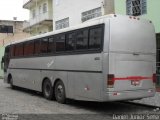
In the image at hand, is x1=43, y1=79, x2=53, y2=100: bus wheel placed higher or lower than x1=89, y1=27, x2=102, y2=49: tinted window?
lower

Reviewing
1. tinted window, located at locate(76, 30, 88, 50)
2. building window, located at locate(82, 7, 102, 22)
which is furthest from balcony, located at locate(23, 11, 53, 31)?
tinted window, located at locate(76, 30, 88, 50)

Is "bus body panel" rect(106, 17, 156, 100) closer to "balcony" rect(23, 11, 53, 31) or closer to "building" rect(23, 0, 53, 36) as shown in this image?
"balcony" rect(23, 11, 53, 31)

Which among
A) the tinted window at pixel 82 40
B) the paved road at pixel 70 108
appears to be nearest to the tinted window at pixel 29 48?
the paved road at pixel 70 108

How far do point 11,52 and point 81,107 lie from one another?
9460 millimetres

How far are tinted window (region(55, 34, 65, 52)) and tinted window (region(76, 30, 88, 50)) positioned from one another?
1.31 meters

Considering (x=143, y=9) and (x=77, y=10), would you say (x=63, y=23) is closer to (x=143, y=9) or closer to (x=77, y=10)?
(x=77, y=10)

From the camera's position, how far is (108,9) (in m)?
26.9

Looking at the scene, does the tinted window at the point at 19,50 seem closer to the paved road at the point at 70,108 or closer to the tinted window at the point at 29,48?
the tinted window at the point at 29,48

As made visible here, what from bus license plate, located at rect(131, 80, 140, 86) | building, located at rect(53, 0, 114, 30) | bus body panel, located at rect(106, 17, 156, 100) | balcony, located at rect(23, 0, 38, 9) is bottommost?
bus license plate, located at rect(131, 80, 140, 86)

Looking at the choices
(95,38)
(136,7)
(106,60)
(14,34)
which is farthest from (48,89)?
(14,34)

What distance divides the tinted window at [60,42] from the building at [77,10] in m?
11.2

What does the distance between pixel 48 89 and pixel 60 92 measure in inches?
60.3

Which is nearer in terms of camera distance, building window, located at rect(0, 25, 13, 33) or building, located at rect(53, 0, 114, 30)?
building, located at rect(53, 0, 114, 30)

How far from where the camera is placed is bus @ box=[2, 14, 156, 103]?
12.5 m
